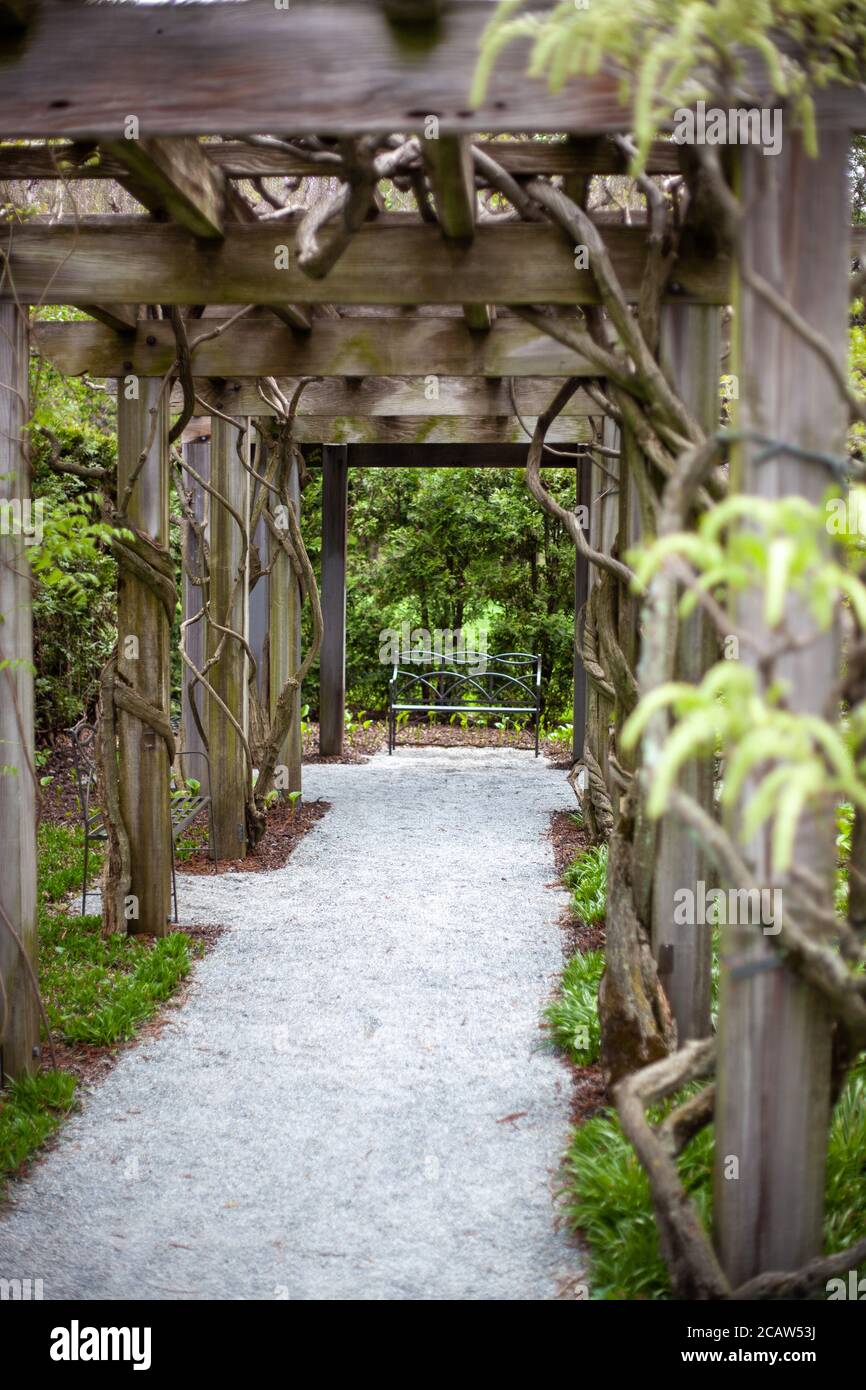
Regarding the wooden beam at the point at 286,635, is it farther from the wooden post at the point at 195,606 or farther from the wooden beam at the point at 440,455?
the wooden beam at the point at 440,455

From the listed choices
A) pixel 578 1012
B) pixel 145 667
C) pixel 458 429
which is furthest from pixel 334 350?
pixel 458 429

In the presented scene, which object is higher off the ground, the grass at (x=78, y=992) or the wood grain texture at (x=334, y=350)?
the wood grain texture at (x=334, y=350)

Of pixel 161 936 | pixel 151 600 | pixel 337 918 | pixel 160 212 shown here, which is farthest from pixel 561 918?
pixel 160 212

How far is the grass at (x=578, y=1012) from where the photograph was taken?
413 centimetres

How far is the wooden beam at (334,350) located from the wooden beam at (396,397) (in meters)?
1.22

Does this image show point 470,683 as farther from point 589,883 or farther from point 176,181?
point 176,181

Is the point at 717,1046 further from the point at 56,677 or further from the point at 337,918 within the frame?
the point at 56,677

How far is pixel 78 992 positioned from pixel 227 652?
279 cm

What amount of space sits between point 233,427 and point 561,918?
11.3ft

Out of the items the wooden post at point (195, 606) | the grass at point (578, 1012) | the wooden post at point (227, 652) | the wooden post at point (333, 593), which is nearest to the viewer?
the grass at point (578, 1012)

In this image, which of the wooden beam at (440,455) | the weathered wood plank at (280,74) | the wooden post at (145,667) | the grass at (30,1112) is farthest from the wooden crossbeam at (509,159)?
the wooden beam at (440,455)

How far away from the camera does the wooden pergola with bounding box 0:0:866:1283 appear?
2.31 m

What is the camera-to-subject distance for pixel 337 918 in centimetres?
595

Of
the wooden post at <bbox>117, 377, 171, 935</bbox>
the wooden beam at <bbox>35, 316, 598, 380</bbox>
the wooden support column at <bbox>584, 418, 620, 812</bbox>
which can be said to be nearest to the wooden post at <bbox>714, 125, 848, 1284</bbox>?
the wooden beam at <bbox>35, 316, 598, 380</bbox>
